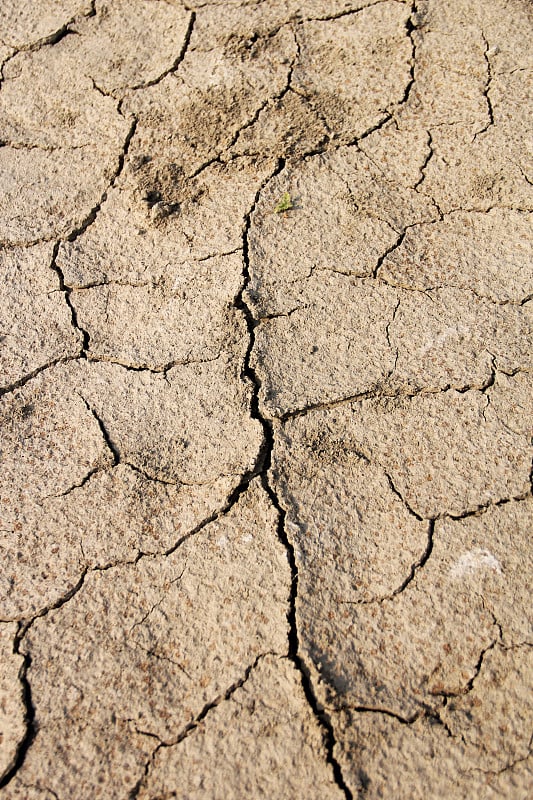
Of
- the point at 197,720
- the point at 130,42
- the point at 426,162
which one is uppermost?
the point at 130,42

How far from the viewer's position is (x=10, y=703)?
174cm

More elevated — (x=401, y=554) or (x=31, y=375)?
(x=31, y=375)

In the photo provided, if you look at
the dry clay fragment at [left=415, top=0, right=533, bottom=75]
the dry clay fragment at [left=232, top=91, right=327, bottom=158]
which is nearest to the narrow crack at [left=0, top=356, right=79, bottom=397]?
the dry clay fragment at [left=232, top=91, right=327, bottom=158]

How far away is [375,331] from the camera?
230 cm

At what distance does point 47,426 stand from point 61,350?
0.29 metres

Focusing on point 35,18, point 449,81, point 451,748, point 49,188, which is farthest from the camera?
point 35,18

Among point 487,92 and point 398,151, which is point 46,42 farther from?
point 487,92

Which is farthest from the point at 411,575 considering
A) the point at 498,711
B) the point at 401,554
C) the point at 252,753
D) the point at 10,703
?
the point at 10,703

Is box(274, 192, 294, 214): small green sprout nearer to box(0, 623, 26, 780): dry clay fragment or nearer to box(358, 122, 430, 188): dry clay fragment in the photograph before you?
box(358, 122, 430, 188): dry clay fragment

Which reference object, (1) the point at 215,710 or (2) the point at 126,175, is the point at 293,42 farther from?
(1) the point at 215,710

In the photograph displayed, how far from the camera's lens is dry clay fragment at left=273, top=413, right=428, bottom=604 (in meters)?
1.86

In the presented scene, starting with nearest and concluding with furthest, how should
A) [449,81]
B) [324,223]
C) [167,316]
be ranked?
1. [167,316]
2. [324,223]
3. [449,81]

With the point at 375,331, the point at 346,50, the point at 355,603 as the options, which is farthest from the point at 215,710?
the point at 346,50

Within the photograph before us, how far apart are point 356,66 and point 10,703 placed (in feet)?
8.91
